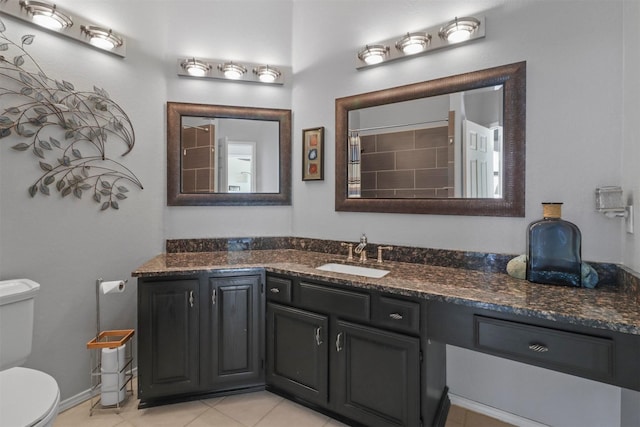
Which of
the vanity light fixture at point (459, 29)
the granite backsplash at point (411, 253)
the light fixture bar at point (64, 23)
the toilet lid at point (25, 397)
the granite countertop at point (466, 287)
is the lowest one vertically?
the toilet lid at point (25, 397)

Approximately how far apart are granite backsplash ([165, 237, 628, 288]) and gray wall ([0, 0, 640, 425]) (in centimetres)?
5

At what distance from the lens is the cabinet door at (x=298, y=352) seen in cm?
182

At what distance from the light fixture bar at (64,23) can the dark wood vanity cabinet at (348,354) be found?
185 centimetres

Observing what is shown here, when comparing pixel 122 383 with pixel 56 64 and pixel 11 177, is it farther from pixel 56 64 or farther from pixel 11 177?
pixel 56 64

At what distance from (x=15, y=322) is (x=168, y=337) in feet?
2.32

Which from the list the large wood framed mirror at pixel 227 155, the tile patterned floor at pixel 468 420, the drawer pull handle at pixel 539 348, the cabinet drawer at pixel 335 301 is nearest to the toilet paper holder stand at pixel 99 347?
the large wood framed mirror at pixel 227 155

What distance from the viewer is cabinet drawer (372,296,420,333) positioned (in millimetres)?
1513

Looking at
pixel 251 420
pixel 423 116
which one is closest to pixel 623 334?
pixel 423 116

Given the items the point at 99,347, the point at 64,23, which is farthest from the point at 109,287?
the point at 64,23

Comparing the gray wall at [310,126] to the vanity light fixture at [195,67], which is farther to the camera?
the vanity light fixture at [195,67]

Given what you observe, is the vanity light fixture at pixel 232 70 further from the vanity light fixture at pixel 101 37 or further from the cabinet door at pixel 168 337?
the cabinet door at pixel 168 337

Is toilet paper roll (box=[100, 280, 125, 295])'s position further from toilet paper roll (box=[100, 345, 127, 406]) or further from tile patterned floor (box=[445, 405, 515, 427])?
tile patterned floor (box=[445, 405, 515, 427])

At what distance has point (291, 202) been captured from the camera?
2650 mm

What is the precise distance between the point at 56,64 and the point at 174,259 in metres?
1.36
